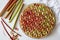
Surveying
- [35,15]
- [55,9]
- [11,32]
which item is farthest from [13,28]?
[55,9]

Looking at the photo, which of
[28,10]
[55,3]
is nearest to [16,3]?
[28,10]

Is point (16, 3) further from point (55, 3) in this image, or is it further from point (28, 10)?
point (55, 3)

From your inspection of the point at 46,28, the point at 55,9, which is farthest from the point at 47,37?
the point at 55,9

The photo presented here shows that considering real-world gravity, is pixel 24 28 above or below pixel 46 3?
below

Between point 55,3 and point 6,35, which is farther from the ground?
point 55,3

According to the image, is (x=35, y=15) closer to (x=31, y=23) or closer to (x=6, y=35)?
(x=31, y=23)
